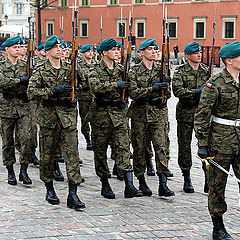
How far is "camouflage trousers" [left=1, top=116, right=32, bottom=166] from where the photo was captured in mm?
8570

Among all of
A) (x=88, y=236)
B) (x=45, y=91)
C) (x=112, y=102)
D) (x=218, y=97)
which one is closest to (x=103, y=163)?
(x=112, y=102)

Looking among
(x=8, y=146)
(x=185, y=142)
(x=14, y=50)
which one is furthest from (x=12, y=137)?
(x=185, y=142)

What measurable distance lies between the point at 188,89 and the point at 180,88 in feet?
0.38

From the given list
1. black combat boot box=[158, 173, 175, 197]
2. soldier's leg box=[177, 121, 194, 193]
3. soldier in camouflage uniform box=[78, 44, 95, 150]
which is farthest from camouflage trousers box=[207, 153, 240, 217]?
soldier in camouflage uniform box=[78, 44, 95, 150]

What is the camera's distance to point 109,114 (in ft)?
25.0

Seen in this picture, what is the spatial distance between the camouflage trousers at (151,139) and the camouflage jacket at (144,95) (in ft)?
0.36

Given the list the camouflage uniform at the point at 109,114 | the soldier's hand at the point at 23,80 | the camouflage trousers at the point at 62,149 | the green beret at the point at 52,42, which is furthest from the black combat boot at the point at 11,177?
the green beret at the point at 52,42

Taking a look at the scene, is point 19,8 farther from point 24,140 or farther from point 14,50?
point 24,140

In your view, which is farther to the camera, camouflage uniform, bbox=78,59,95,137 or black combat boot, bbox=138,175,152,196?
camouflage uniform, bbox=78,59,95,137

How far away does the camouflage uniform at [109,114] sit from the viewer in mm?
7574

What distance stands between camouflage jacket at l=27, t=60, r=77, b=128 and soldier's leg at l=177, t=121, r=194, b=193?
5.62ft

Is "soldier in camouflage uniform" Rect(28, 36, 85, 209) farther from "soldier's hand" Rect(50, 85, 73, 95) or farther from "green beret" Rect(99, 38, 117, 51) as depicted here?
"green beret" Rect(99, 38, 117, 51)

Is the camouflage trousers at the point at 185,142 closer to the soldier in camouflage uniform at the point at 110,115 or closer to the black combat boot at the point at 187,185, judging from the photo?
the black combat boot at the point at 187,185

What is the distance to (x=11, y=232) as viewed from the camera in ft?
19.7
